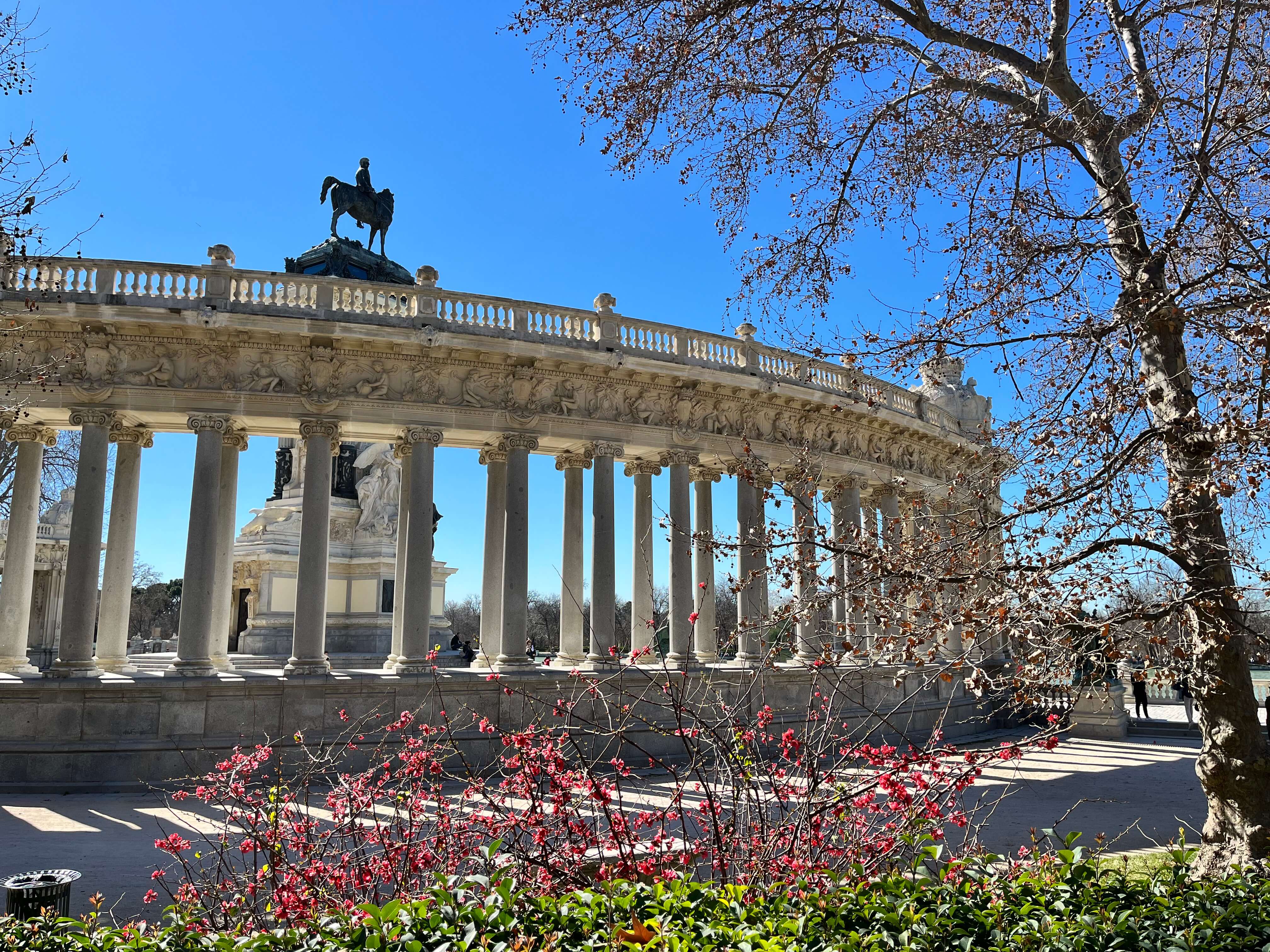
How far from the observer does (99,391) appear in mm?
23328

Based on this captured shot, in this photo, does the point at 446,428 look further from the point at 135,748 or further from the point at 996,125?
the point at 996,125

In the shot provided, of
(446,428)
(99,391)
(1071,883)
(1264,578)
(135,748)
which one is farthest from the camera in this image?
(446,428)

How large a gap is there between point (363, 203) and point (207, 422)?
47.8ft

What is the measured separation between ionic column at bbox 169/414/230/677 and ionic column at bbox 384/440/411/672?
310 cm

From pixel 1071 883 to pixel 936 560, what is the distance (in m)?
4.20

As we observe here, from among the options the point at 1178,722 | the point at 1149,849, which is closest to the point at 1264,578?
the point at 1149,849

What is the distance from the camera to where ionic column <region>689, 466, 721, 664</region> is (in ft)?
93.7

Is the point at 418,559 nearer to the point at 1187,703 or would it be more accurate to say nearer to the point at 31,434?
the point at 31,434

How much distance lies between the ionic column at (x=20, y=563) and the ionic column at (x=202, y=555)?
422 cm

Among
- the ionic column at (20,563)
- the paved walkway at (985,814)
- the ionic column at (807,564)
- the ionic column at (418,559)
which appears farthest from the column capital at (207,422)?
the ionic column at (807,564)

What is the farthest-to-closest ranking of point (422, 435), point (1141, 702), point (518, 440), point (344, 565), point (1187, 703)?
1. point (1141, 702)
2. point (1187, 703)
3. point (344, 565)
4. point (518, 440)
5. point (422, 435)

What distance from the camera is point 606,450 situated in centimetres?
2755

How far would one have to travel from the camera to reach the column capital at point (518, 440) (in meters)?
26.5

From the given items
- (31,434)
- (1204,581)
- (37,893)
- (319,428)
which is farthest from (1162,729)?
(31,434)
